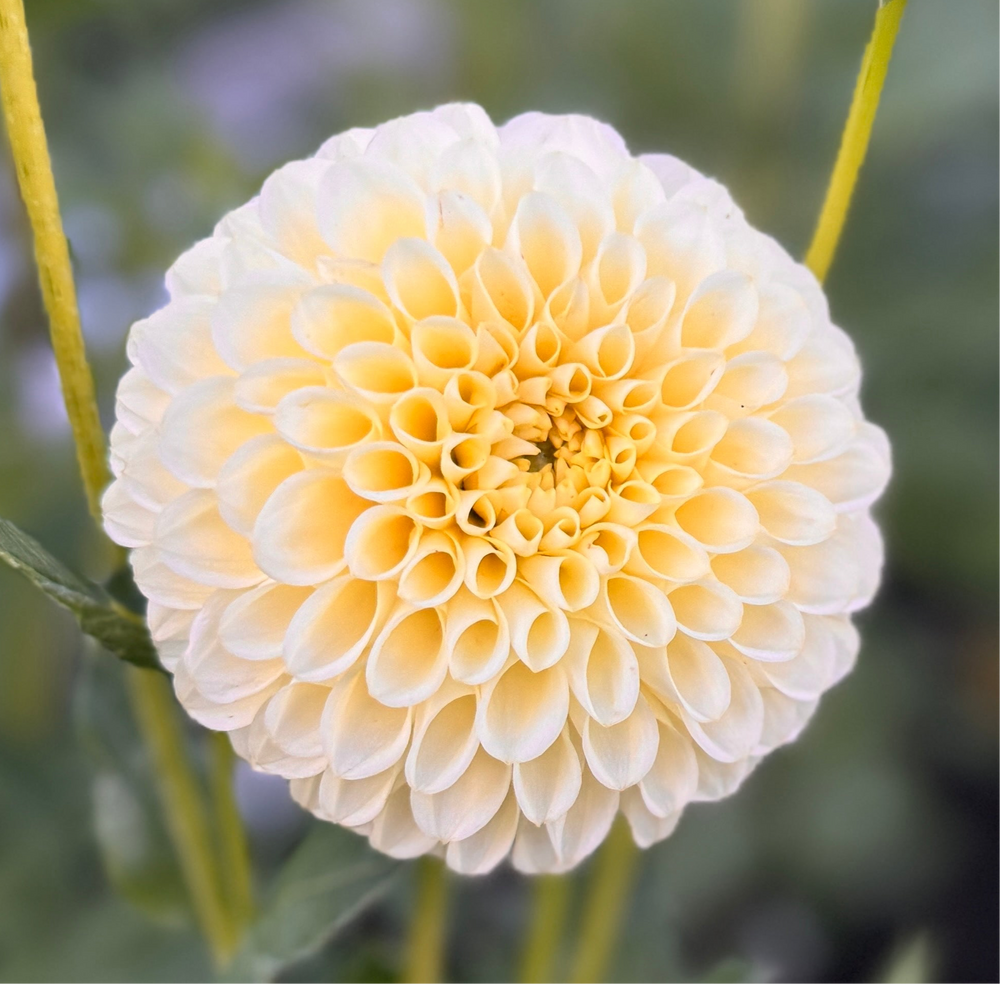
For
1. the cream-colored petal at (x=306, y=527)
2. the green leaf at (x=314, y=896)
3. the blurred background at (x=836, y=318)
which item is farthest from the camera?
the blurred background at (x=836, y=318)

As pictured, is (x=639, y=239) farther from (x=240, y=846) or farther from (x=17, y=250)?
(x=17, y=250)

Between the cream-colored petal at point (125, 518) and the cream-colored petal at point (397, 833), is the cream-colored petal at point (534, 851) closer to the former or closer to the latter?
the cream-colored petal at point (397, 833)

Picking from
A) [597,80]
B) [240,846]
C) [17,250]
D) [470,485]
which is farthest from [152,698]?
[597,80]

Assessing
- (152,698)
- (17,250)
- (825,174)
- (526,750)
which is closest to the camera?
(526,750)

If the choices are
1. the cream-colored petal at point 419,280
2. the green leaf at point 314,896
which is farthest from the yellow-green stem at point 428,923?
the cream-colored petal at point 419,280

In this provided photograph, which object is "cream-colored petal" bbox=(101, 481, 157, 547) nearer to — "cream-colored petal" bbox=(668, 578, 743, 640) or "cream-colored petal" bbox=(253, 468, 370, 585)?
"cream-colored petal" bbox=(253, 468, 370, 585)

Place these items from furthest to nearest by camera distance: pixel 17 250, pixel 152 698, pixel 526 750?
pixel 17 250 → pixel 152 698 → pixel 526 750

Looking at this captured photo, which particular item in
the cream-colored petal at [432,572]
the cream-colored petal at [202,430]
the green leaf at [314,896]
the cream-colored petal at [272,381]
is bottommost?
the green leaf at [314,896]
